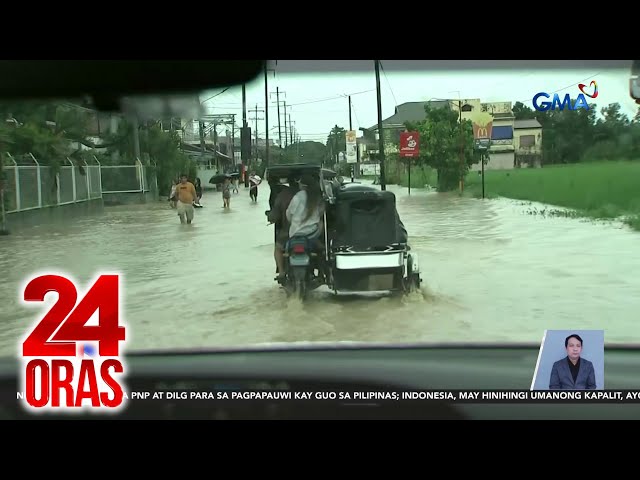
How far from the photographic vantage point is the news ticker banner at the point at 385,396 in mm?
3469

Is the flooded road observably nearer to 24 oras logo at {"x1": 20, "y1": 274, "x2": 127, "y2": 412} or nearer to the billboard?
24 oras logo at {"x1": 20, "y1": 274, "x2": 127, "y2": 412}

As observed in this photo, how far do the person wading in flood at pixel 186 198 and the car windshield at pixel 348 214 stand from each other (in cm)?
1

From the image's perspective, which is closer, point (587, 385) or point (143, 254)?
point (587, 385)

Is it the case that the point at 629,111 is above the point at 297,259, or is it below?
above

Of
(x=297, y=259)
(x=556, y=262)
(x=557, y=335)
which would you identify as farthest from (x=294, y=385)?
(x=556, y=262)

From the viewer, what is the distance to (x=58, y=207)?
14.8 ft

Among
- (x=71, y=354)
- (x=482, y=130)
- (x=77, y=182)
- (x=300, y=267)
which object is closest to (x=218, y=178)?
(x=300, y=267)

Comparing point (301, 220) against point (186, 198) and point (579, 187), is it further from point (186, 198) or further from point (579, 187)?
point (579, 187)

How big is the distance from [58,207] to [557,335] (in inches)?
118

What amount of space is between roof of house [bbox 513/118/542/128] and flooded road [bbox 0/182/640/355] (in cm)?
56

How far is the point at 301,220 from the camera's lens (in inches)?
173

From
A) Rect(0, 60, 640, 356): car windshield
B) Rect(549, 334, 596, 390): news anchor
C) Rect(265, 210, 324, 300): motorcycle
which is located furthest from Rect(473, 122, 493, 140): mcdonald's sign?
Rect(549, 334, 596, 390): news anchor

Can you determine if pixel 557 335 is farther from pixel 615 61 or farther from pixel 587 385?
pixel 615 61

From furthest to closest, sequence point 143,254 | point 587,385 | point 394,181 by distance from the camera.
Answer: point 394,181 < point 143,254 < point 587,385
